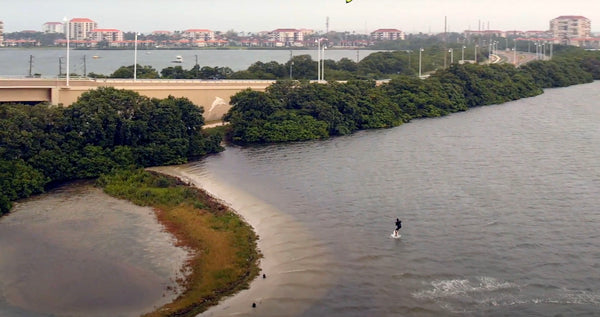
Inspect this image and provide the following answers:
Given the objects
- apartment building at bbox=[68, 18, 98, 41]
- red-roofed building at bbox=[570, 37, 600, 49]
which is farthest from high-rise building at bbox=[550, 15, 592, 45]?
apartment building at bbox=[68, 18, 98, 41]

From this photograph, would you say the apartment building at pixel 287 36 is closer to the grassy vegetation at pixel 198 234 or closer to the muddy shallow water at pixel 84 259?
the grassy vegetation at pixel 198 234

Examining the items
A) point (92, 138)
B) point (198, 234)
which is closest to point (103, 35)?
point (92, 138)

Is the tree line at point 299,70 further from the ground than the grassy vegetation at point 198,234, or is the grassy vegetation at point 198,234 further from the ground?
the tree line at point 299,70

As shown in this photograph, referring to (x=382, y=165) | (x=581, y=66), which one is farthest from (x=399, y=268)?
(x=581, y=66)

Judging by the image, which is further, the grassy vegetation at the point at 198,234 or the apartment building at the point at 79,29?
the apartment building at the point at 79,29

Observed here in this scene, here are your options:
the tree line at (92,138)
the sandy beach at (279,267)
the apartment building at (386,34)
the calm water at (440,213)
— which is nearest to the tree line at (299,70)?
the tree line at (92,138)

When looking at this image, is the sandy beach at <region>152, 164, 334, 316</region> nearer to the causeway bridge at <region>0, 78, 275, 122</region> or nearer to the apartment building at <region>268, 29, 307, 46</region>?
the causeway bridge at <region>0, 78, 275, 122</region>
